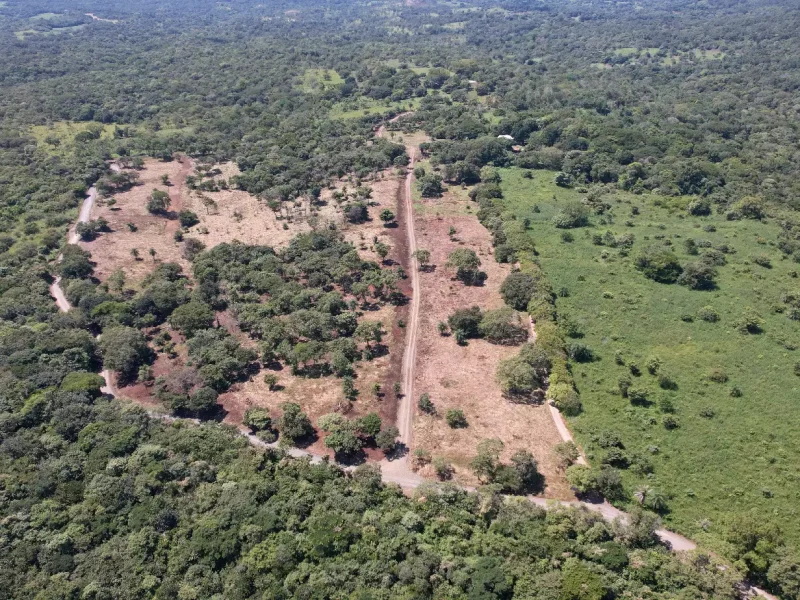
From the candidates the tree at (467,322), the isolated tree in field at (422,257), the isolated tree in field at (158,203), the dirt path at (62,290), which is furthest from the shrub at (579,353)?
Answer: the isolated tree in field at (158,203)

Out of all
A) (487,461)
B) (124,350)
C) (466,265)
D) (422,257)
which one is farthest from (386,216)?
(487,461)

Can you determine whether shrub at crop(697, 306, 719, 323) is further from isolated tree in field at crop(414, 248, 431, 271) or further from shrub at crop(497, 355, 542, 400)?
isolated tree in field at crop(414, 248, 431, 271)

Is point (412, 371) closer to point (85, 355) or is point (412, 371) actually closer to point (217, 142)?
point (85, 355)

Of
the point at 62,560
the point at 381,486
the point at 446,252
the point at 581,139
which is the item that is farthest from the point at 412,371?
the point at 581,139

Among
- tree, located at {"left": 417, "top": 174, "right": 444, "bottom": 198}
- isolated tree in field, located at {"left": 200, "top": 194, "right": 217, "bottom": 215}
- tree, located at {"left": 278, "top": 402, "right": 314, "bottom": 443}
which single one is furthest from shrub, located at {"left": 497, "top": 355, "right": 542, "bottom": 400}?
isolated tree in field, located at {"left": 200, "top": 194, "right": 217, "bottom": 215}

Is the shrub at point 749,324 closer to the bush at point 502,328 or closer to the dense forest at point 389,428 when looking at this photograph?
the dense forest at point 389,428
